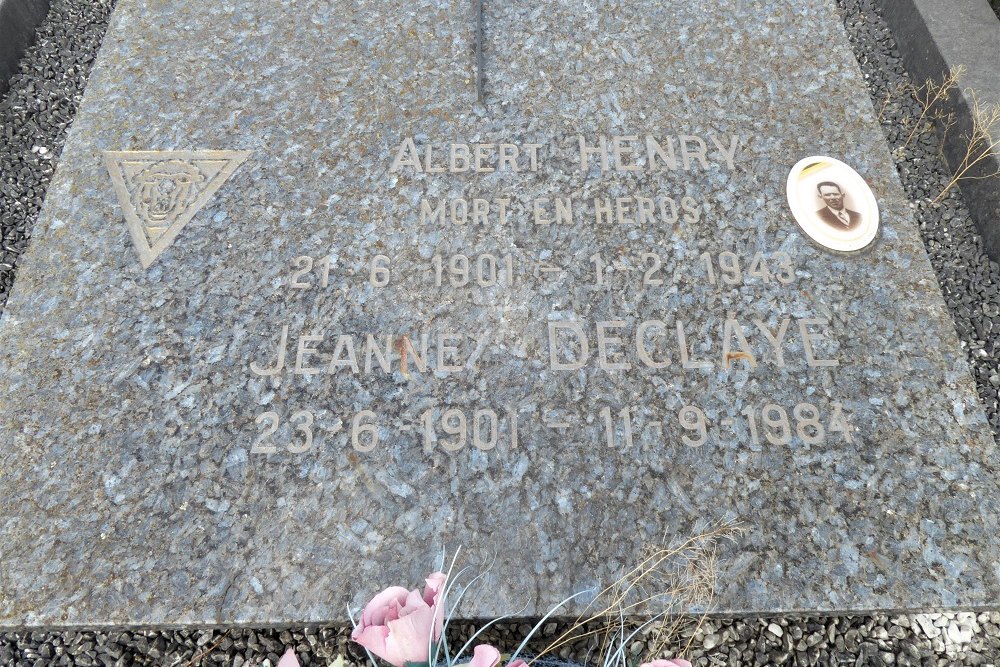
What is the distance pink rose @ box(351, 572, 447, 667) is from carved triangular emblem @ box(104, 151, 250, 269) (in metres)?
1.50

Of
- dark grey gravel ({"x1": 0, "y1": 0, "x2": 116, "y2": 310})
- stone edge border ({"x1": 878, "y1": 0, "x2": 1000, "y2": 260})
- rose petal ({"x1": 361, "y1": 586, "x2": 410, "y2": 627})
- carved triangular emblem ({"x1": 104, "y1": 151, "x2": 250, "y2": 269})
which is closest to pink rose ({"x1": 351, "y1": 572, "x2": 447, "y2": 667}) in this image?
rose petal ({"x1": 361, "y1": 586, "x2": 410, "y2": 627})

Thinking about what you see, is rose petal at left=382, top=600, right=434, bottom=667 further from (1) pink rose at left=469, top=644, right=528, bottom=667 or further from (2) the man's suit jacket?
(2) the man's suit jacket

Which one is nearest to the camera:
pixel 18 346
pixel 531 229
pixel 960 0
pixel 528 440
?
pixel 528 440

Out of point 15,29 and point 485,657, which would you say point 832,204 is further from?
point 15,29

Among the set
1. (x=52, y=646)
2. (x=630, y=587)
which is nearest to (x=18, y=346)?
(x=52, y=646)

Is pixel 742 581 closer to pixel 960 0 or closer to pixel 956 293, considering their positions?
pixel 956 293

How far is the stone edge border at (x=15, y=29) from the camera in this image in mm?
2678

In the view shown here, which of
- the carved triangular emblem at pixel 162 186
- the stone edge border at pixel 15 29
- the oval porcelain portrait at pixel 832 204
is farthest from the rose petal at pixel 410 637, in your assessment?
the stone edge border at pixel 15 29

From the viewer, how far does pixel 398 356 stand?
6.17 feet

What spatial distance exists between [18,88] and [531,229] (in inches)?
93.1

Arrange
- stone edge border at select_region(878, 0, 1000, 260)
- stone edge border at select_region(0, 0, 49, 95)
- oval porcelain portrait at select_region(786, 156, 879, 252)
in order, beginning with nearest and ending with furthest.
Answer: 1. oval porcelain portrait at select_region(786, 156, 879, 252)
2. stone edge border at select_region(878, 0, 1000, 260)
3. stone edge border at select_region(0, 0, 49, 95)

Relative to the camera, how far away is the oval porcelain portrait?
2.05 meters

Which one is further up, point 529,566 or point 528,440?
point 528,440

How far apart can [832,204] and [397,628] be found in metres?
1.92
